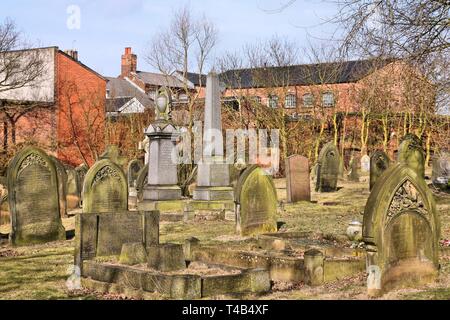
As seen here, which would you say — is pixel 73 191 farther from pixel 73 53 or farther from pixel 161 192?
pixel 73 53

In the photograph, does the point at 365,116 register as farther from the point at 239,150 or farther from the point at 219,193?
the point at 219,193

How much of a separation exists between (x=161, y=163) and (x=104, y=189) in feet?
24.2

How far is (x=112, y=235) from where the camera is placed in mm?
10414

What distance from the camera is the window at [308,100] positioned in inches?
1731

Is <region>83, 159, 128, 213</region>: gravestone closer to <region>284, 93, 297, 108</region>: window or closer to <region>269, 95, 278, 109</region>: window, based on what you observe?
<region>269, 95, 278, 109</region>: window

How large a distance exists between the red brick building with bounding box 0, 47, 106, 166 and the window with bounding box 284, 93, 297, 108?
44.3 ft

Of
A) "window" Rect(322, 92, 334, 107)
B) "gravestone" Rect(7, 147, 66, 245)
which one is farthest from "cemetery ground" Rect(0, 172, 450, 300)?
"window" Rect(322, 92, 334, 107)

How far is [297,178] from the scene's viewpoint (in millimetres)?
20734

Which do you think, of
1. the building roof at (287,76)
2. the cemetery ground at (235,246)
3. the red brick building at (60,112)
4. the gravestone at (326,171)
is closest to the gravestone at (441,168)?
the gravestone at (326,171)

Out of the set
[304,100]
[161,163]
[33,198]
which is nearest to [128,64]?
[304,100]

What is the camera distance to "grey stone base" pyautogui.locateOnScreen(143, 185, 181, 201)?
1995cm
